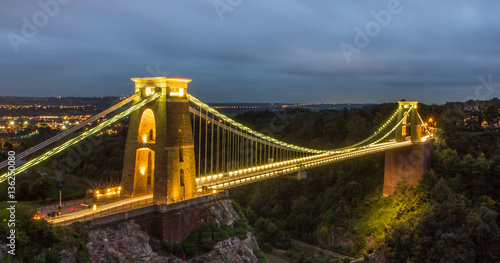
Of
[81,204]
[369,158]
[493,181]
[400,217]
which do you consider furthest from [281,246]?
[81,204]

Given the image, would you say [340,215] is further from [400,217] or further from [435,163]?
[435,163]

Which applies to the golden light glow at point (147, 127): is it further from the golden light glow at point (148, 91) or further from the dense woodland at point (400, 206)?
the dense woodland at point (400, 206)

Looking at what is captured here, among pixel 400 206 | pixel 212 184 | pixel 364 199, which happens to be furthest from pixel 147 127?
pixel 364 199

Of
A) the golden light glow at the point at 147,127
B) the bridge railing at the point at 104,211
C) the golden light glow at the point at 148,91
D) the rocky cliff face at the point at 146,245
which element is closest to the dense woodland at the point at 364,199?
the bridge railing at the point at 104,211

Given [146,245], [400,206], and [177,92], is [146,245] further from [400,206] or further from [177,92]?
[400,206]

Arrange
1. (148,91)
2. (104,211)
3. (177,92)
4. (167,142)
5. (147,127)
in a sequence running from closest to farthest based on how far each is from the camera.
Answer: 1. (104,211)
2. (167,142)
3. (177,92)
4. (148,91)
5. (147,127)

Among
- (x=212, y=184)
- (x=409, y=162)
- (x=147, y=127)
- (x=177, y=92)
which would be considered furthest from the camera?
Answer: (x=409, y=162)

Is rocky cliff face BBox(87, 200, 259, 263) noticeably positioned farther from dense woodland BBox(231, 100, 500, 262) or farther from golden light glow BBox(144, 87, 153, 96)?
dense woodland BBox(231, 100, 500, 262)
